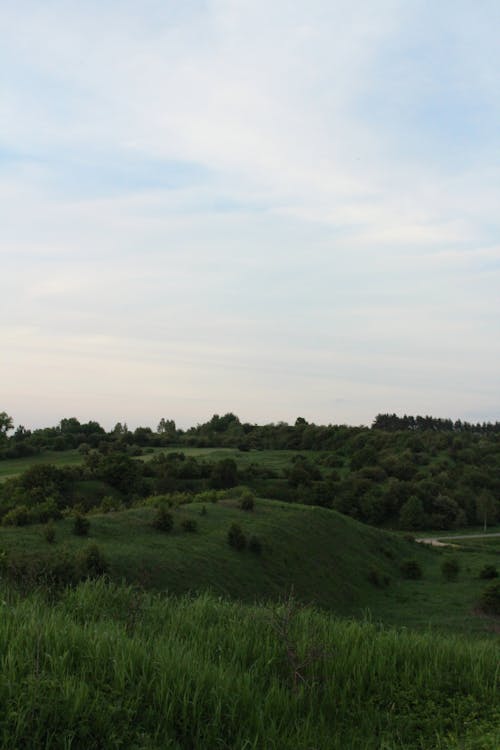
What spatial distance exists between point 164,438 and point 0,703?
12995 cm

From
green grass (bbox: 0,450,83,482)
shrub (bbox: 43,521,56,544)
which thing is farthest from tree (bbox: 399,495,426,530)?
shrub (bbox: 43,521,56,544)

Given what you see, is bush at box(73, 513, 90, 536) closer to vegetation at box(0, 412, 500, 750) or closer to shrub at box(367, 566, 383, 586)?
vegetation at box(0, 412, 500, 750)

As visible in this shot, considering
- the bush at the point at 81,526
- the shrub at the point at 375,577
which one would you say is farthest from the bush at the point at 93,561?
the shrub at the point at 375,577

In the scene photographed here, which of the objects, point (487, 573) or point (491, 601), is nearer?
point (491, 601)

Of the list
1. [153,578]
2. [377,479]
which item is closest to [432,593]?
[153,578]

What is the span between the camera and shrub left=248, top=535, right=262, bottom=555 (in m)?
39.3

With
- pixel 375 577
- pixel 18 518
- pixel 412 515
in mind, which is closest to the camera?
pixel 18 518

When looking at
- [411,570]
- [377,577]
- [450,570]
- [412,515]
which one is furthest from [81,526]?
[412,515]

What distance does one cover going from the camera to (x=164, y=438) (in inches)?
5266

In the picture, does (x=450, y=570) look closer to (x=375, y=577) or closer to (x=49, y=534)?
(x=375, y=577)

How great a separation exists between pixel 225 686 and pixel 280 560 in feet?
117

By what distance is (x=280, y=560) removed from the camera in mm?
40562

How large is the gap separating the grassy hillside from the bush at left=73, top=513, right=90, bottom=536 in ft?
1.36

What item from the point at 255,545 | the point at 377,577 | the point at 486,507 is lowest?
the point at 377,577
